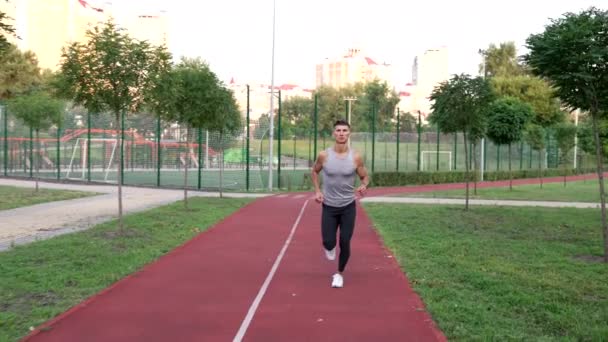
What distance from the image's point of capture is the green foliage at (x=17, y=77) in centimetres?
4288

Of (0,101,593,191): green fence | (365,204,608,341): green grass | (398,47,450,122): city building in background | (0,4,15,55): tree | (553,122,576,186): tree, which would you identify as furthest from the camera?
(398,47,450,122): city building in background

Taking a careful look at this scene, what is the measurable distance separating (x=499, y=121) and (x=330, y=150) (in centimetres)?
2072

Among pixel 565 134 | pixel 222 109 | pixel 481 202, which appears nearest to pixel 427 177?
pixel 565 134

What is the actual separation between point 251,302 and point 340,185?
1532 mm

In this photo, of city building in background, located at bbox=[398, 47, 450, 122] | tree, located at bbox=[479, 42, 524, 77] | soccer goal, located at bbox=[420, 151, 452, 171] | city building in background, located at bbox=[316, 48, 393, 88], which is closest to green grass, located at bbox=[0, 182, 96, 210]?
soccer goal, located at bbox=[420, 151, 452, 171]

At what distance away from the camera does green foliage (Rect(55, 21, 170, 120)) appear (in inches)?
382

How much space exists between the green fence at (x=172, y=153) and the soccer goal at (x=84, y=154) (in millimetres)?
54

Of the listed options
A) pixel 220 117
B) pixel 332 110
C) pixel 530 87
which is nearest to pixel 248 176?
pixel 220 117

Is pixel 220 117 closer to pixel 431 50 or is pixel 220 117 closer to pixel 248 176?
pixel 248 176

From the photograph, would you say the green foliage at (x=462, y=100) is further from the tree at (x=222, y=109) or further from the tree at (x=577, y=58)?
the tree at (x=577, y=58)

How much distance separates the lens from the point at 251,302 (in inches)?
234

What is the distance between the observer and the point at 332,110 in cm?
7544

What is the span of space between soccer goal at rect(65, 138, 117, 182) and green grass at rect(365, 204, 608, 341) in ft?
67.5

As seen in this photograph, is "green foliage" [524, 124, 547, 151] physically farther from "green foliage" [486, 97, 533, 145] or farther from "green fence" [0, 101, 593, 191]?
"green foliage" [486, 97, 533, 145]
